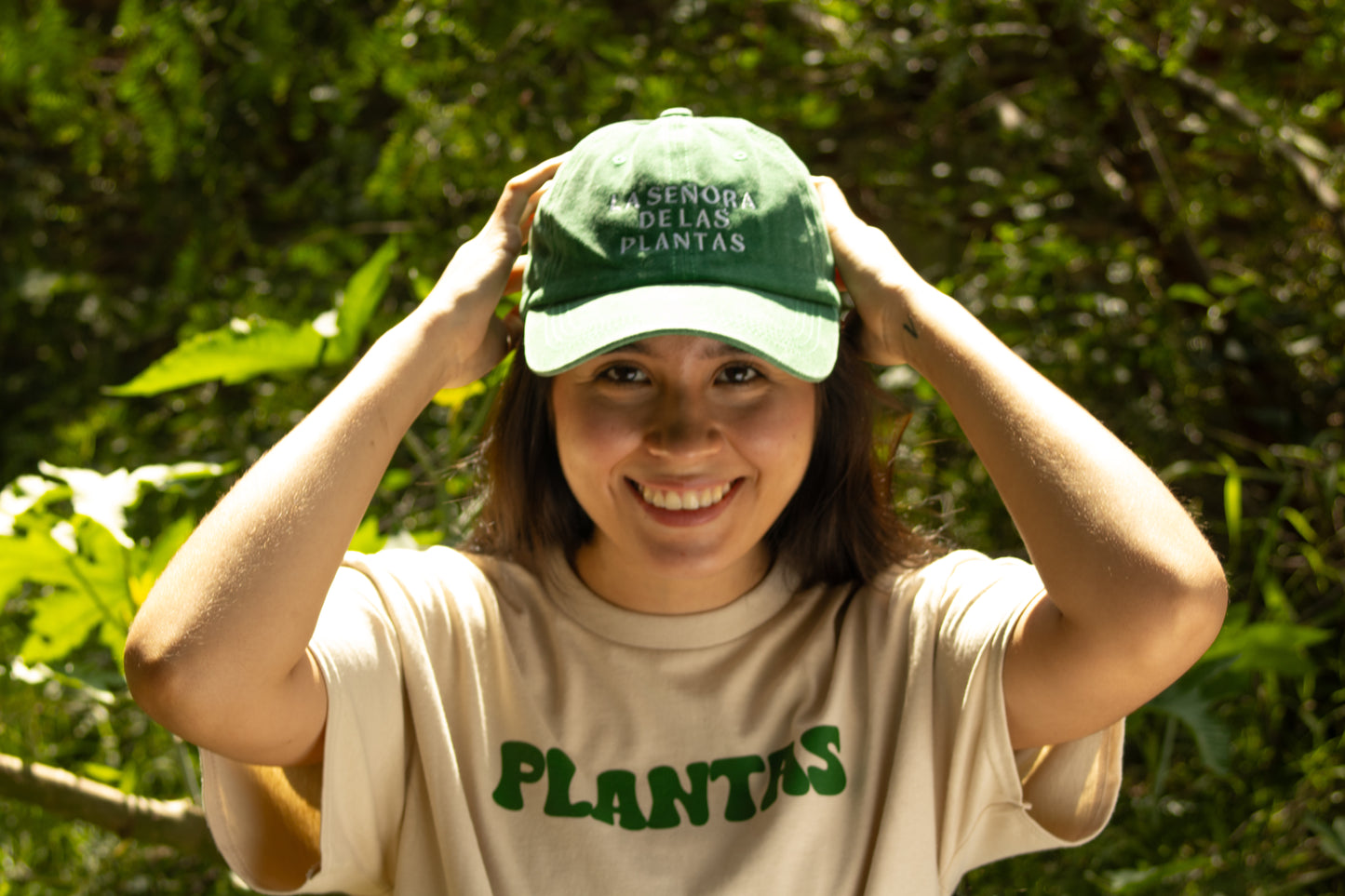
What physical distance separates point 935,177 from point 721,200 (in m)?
1.49

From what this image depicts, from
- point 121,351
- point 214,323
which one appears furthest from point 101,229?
point 214,323

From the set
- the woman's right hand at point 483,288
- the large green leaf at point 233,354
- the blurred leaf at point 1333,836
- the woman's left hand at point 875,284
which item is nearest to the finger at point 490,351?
the woman's right hand at point 483,288

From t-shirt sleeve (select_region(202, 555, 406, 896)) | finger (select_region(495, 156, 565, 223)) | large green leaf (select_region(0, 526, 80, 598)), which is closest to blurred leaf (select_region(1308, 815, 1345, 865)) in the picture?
t-shirt sleeve (select_region(202, 555, 406, 896))

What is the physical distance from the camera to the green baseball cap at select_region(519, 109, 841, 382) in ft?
3.67

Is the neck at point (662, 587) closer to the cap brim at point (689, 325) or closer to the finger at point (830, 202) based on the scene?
the cap brim at point (689, 325)

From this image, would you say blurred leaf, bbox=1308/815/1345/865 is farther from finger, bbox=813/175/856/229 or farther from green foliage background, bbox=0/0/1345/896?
finger, bbox=813/175/856/229

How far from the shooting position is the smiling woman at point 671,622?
107 centimetres

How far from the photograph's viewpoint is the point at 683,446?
3.85 ft

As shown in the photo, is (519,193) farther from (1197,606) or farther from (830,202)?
(1197,606)

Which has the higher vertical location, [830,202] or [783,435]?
[830,202]

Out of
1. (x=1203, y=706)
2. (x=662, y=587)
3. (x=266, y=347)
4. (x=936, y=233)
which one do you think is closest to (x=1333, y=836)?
(x=1203, y=706)

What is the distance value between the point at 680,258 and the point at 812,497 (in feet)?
1.43

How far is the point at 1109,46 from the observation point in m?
2.11

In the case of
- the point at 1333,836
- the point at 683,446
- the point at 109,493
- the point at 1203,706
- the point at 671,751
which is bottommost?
the point at 1333,836
